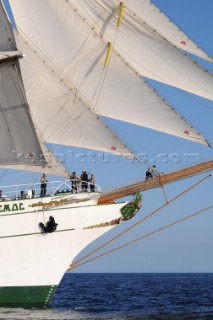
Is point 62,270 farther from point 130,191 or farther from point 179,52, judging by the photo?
point 179,52

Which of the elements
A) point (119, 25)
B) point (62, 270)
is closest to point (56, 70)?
point (119, 25)

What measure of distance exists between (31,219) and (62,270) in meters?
2.99

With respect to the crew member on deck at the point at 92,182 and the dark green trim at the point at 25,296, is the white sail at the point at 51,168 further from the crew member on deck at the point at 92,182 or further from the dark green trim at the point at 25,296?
the dark green trim at the point at 25,296

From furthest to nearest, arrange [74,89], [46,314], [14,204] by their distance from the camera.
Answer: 1. [74,89]
2. [14,204]
3. [46,314]

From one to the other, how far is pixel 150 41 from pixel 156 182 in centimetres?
747

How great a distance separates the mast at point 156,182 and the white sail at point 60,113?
5.42 ft

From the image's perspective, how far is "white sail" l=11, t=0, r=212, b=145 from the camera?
116 feet

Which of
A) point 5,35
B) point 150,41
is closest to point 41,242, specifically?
point 5,35

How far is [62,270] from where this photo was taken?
3416cm

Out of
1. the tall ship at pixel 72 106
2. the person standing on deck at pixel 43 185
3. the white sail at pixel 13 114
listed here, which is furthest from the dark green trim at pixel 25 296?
the white sail at pixel 13 114

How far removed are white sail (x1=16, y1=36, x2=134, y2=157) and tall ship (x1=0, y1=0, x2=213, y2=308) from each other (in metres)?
0.05

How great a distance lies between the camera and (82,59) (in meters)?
37.9

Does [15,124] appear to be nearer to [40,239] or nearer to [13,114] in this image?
[13,114]

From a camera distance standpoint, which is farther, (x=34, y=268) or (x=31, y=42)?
(x=31, y=42)
